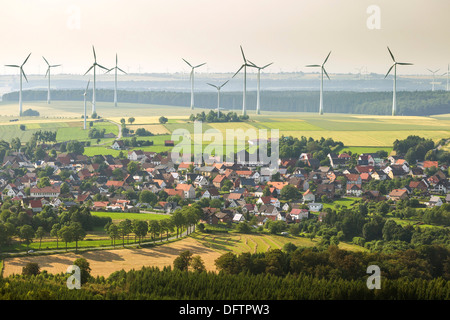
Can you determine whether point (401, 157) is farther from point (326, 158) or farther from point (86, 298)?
point (86, 298)

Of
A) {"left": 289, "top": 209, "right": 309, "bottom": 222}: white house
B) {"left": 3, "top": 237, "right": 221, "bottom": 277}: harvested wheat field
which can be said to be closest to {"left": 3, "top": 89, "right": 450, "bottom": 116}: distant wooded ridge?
{"left": 289, "top": 209, "right": 309, "bottom": 222}: white house

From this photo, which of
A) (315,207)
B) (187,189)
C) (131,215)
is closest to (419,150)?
(315,207)

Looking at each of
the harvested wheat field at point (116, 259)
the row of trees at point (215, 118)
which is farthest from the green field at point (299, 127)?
the harvested wheat field at point (116, 259)

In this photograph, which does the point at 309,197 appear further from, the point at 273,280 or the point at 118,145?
the point at 118,145

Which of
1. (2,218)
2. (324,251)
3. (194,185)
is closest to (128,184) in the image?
(194,185)

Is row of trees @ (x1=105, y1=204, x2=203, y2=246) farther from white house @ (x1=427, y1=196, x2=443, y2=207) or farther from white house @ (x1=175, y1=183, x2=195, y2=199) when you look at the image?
white house @ (x1=427, y1=196, x2=443, y2=207)

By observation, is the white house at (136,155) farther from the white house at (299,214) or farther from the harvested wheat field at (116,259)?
the harvested wheat field at (116,259)
